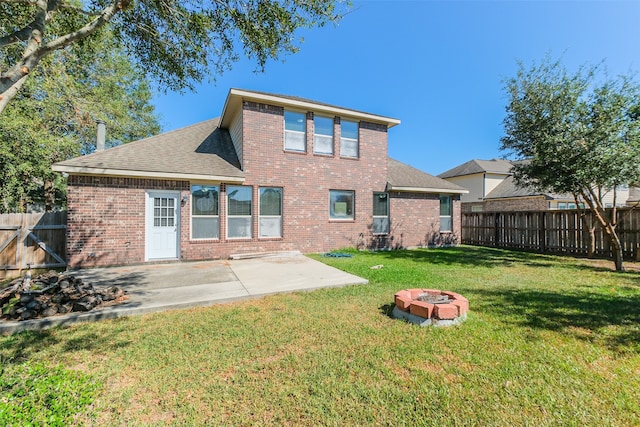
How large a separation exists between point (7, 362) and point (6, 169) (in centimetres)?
1370

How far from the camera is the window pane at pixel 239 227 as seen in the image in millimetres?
9898

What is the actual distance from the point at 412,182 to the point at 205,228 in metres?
9.78

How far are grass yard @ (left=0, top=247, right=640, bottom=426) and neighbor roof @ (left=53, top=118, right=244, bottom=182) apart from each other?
5.69m

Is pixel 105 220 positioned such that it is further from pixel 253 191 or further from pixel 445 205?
pixel 445 205

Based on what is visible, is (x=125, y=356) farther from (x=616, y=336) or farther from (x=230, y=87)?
(x=230, y=87)

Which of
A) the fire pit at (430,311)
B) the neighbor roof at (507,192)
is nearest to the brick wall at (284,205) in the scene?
the fire pit at (430,311)

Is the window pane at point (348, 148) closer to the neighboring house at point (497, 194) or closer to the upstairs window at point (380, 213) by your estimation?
the upstairs window at point (380, 213)

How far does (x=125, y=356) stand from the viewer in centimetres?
312

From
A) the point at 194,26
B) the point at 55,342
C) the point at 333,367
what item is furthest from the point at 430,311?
the point at 194,26

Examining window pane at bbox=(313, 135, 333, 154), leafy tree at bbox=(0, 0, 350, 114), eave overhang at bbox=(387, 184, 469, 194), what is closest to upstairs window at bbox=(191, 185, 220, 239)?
leafy tree at bbox=(0, 0, 350, 114)

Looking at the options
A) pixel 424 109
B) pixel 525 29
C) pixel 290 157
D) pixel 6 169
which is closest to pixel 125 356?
pixel 290 157

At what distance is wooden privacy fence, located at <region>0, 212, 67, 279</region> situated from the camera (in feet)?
25.4

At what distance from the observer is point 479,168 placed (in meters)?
25.2

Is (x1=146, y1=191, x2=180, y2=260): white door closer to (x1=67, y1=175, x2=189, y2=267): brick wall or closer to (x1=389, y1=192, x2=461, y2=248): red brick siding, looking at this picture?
(x1=67, y1=175, x2=189, y2=267): brick wall
